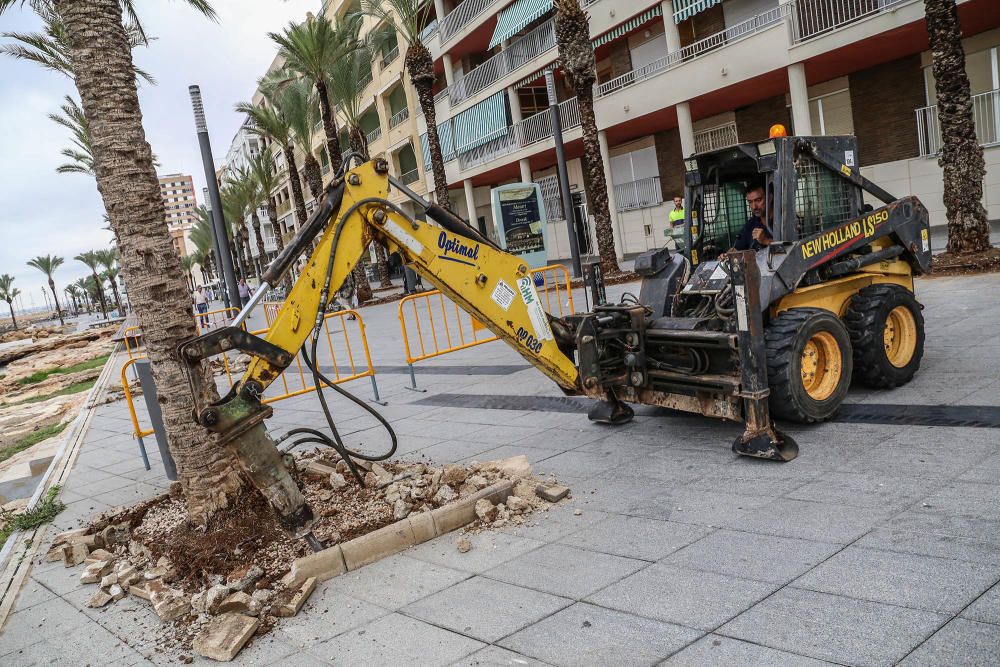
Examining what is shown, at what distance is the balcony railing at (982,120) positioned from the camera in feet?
52.0

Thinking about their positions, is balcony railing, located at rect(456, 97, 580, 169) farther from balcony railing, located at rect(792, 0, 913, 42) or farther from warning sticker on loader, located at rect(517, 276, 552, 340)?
warning sticker on loader, located at rect(517, 276, 552, 340)

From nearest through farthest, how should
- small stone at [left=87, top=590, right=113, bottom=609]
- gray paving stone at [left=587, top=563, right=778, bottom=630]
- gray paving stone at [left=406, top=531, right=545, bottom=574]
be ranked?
1. gray paving stone at [left=587, top=563, right=778, bottom=630]
2. gray paving stone at [left=406, top=531, right=545, bottom=574]
3. small stone at [left=87, top=590, right=113, bottom=609]

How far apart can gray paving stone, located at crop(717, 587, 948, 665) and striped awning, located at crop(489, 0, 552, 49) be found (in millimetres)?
24301

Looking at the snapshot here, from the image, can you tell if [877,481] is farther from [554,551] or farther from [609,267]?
[609,267]

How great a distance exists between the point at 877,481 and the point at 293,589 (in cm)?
359

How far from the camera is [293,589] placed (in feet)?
13.1

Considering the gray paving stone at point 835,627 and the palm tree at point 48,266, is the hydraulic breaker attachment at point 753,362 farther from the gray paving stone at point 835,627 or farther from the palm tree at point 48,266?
the palm tree at point 48,266

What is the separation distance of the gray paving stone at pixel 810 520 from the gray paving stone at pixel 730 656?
1080 mm

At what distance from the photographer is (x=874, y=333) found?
601 centimetres

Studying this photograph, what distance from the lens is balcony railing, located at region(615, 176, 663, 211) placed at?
82.0 ft

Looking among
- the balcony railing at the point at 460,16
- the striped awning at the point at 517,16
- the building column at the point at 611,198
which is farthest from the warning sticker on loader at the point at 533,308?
the balcony railing at the point at 460,16

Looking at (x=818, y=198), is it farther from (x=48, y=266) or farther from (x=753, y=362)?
(x=48, y=266)

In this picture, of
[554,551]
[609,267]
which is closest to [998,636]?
[554,551]

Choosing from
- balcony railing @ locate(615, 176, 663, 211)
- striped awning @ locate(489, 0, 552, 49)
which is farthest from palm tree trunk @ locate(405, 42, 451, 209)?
balcony railing @ locate(615, 176, 663, 211)
